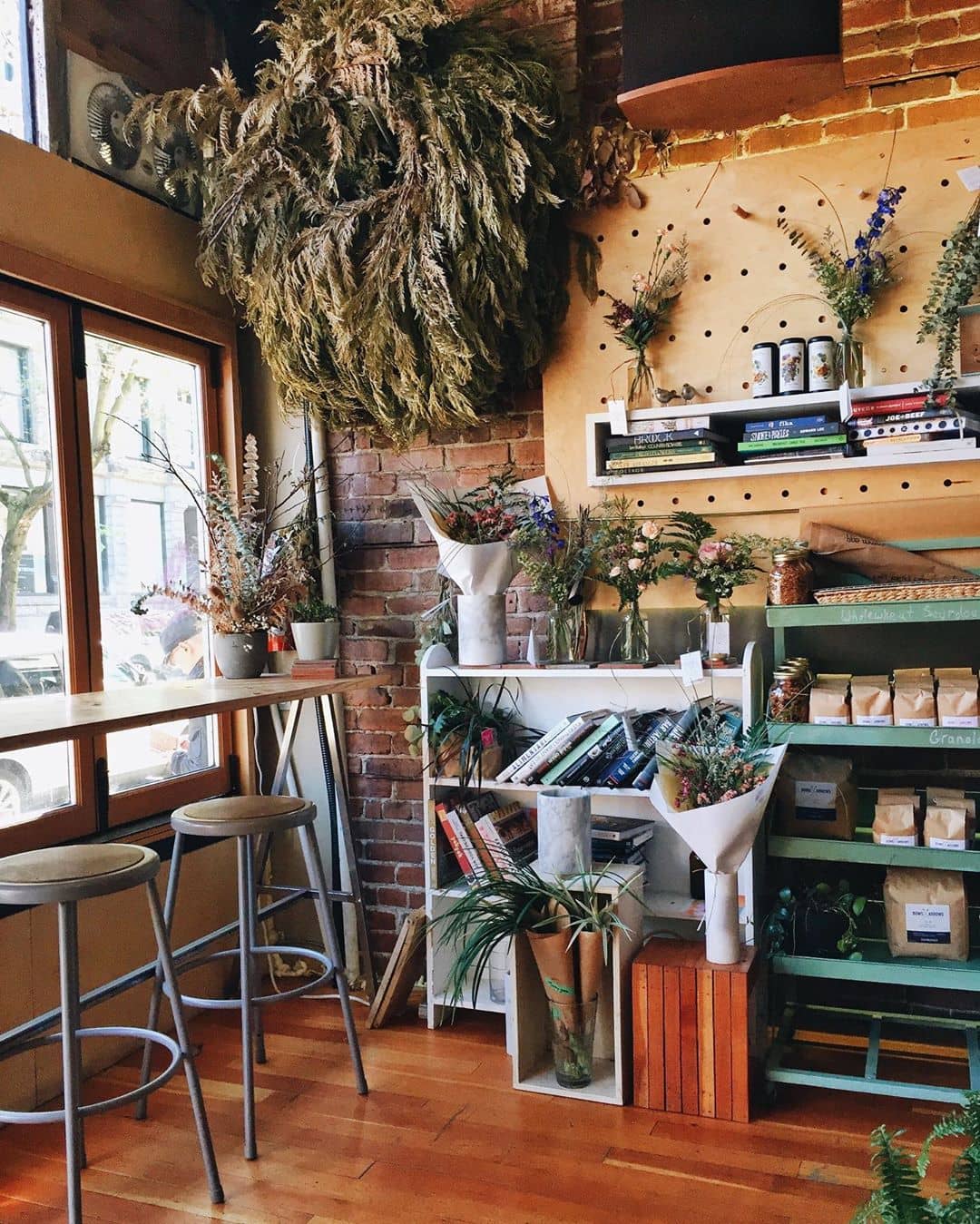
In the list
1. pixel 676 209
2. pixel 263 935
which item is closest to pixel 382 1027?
pixel 263 935

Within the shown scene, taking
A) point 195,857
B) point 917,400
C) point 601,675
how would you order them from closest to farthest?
1. point 917,400
2. point 601,675
3. point 195,857

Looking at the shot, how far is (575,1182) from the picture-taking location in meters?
2.24

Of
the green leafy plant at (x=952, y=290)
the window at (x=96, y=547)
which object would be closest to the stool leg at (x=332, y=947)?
the window at (x=96, y=547)

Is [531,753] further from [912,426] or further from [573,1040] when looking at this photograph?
[912,426]

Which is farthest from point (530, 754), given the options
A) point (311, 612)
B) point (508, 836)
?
point (311, 612)

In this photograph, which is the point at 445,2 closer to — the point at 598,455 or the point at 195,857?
the point at 598,455

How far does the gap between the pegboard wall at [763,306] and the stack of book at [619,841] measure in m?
0.90

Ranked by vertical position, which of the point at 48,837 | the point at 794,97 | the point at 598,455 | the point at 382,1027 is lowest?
the point at 382,1027

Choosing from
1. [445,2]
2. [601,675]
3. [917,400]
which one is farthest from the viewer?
[601,675]

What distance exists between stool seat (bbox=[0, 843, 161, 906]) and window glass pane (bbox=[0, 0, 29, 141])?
184cm

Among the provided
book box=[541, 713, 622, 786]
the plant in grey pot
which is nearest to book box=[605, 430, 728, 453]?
book box=[541, 713, 622, 786]

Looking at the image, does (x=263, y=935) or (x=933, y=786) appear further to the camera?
(x=263, y=935)

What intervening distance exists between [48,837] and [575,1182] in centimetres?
154

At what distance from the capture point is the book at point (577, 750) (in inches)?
114
